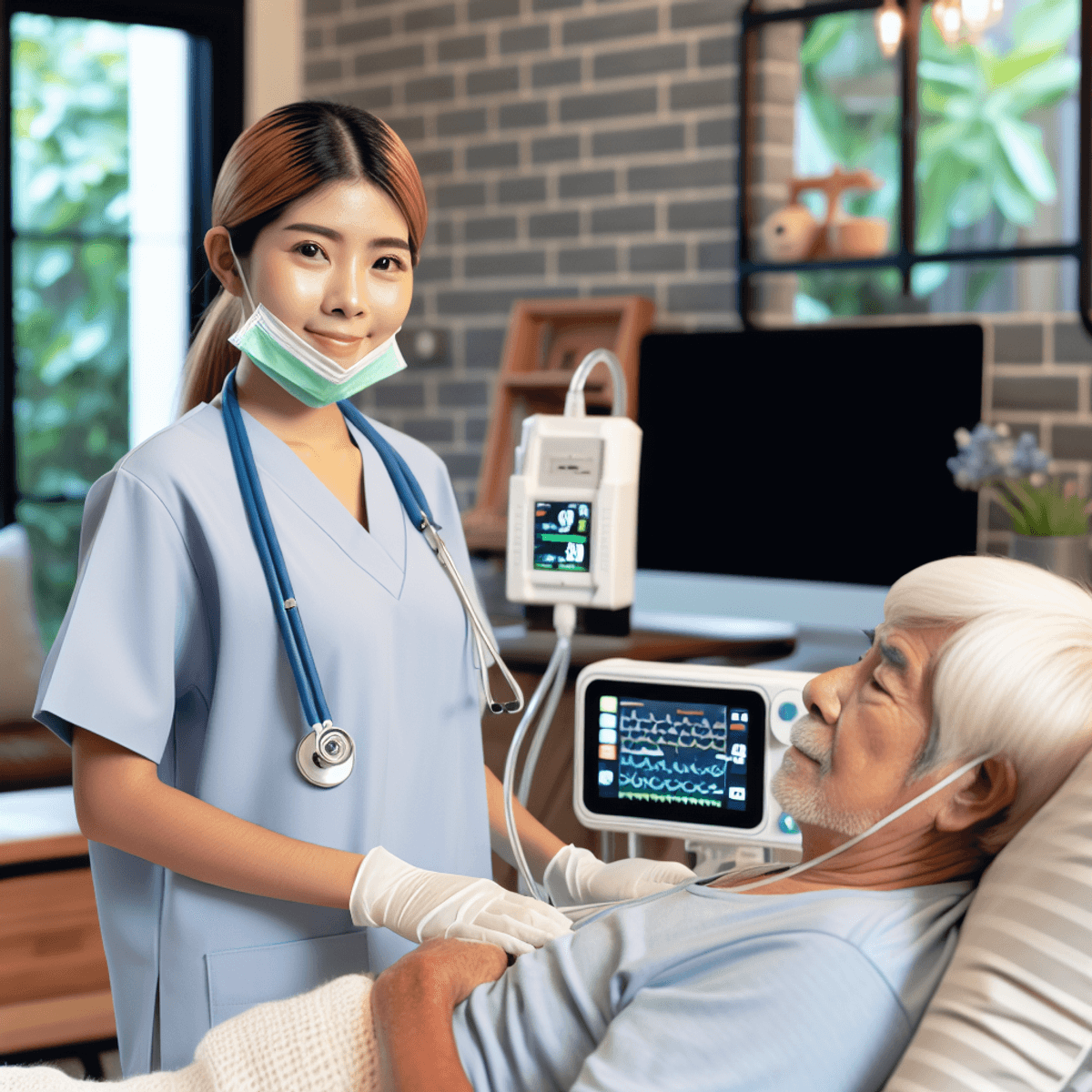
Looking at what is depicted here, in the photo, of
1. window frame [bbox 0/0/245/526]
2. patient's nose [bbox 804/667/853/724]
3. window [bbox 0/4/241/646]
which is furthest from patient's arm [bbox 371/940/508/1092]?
window [bbox 0/4/241/646]

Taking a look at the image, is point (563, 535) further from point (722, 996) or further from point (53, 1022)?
point (53, 1022)

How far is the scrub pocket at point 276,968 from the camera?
117 cm

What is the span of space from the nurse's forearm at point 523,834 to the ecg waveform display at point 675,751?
0.12 meters

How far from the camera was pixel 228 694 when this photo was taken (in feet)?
3.78

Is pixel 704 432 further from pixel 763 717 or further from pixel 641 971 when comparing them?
pixel 641 971

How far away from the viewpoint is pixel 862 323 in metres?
3.20

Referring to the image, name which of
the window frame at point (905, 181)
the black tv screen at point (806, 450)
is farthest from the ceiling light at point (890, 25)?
the black tv screen at point (806, 450)

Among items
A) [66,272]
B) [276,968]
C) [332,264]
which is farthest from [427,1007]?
[66,272]

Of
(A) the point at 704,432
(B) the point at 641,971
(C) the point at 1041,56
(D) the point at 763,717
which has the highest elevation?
(C) the point at 1041,56

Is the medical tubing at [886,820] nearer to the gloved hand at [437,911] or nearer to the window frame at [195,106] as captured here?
the gloved hand at [437,911]

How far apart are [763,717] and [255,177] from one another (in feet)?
2.40

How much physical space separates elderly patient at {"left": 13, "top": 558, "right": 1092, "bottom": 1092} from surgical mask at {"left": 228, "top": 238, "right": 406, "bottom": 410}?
0.50 meters

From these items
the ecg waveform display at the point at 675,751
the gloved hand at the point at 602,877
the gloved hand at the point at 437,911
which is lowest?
the gloved hand at the point at 602,877

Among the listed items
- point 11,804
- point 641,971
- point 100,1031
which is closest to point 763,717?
point 641,971
